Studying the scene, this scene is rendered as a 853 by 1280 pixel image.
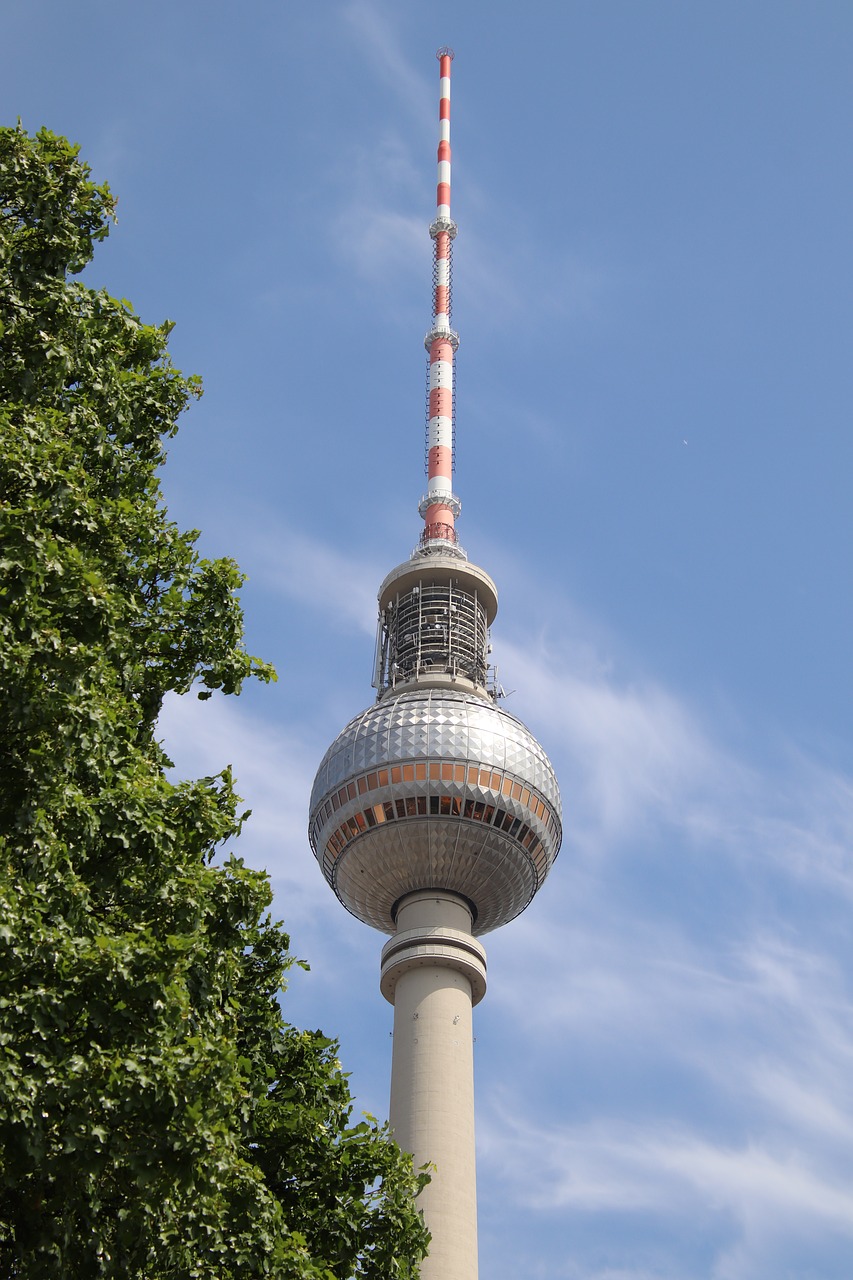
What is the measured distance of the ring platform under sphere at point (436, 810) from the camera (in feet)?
236

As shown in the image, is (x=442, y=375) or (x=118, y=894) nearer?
(x=118, y=894)

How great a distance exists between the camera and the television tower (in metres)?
67.1

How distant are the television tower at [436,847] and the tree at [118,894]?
44601 mm

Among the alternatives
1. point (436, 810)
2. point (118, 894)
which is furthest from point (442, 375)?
point (118, 894)

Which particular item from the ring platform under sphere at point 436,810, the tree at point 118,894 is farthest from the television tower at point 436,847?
the tree at point 118,894

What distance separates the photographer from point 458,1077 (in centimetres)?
6719

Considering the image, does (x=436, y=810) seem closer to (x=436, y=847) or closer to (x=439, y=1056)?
(x=436, y=847)

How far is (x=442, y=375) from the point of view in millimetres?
95812

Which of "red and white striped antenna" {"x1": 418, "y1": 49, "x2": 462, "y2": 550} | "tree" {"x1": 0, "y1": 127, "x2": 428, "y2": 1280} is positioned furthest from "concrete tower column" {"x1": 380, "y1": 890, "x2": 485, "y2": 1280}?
"tree" {"x1": 0, "y1": 127, "x2": 428, "y2": 1280}

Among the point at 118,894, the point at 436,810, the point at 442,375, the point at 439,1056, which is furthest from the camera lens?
the point at 442,375

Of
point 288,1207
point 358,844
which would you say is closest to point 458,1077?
point 358,844

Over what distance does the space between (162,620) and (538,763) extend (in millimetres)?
56162

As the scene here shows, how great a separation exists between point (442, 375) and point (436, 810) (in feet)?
119

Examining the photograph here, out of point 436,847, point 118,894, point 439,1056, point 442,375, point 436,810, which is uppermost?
point 442,375
